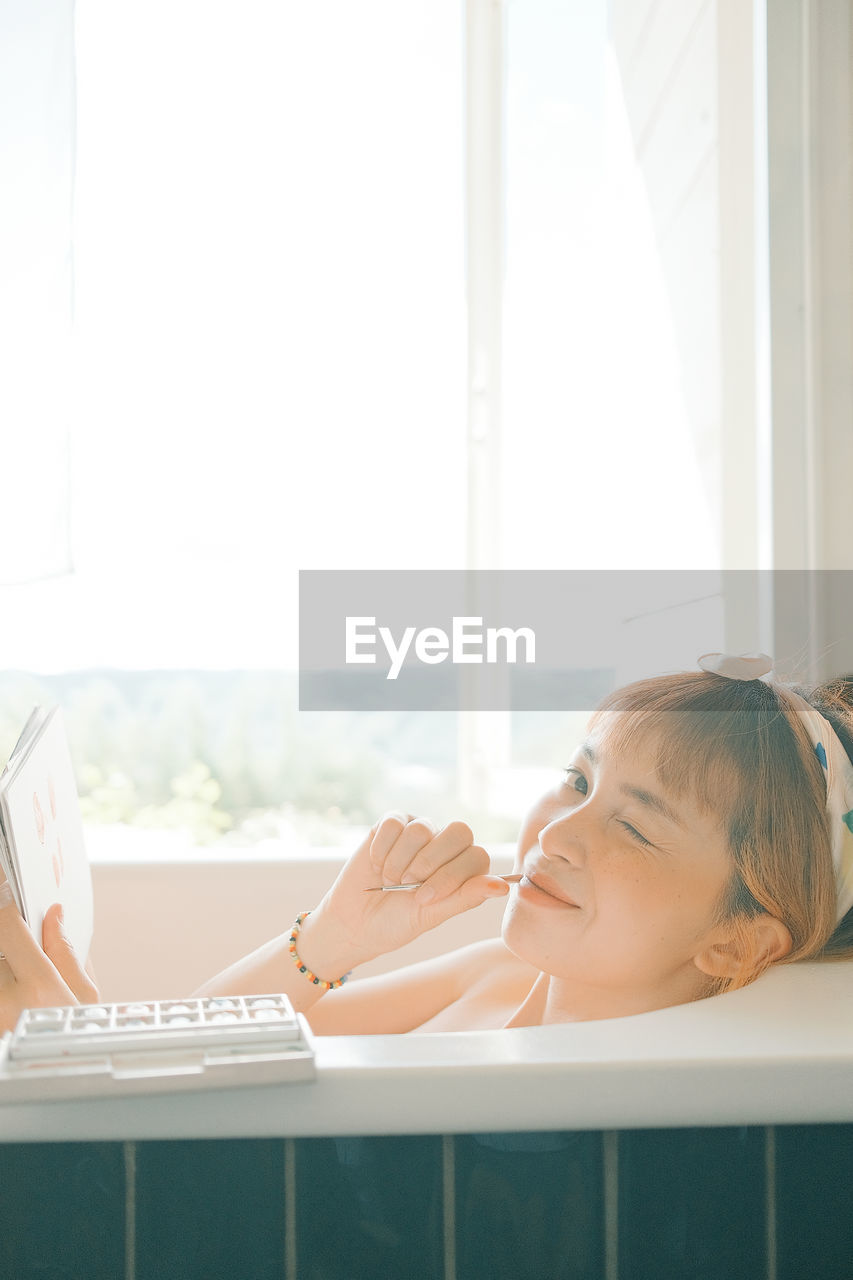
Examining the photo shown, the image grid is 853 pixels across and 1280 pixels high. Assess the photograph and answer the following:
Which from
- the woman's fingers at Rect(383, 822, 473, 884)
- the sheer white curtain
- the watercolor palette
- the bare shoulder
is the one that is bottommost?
the bare shoulder

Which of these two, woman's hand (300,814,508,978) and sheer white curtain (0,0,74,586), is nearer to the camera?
woman's hand (300,814,508,978)

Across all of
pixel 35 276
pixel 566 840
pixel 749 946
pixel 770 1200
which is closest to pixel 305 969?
pixel 566 840

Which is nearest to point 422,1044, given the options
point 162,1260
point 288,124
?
point 162,1260

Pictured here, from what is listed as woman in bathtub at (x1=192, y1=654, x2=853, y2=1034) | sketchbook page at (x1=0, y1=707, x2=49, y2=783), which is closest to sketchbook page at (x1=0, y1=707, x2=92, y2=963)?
sketchbook page at (x1=0, y1=707, x2=49, y2=783)

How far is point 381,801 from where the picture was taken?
11.9 ft

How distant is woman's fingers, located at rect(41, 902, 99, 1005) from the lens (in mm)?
927

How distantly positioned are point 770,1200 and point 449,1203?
20cm

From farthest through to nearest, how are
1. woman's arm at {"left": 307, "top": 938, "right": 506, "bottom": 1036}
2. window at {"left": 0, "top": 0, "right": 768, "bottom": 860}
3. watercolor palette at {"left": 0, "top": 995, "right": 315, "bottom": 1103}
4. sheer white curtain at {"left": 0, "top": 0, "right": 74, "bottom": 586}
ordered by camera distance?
window at {"left": 0, "top": 0, "right": 768, "bottom": 860}
sheer white curtain at {"left": 0, "top": 0, "right": 74, "bottom": 586}
woman's arm at {"left": 307, "top": 938, "right": 506, "bottom": 1036}
watercolor palette at {"left": 0, "top": 995, "right": 315, "bottom": 1103}

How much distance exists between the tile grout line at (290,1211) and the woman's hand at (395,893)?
13.5 inches

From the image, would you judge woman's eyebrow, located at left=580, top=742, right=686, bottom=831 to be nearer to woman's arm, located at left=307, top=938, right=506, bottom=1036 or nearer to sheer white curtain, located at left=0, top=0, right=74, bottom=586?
woman's arm, located at left=307, top=938, right=506, bottom=1036

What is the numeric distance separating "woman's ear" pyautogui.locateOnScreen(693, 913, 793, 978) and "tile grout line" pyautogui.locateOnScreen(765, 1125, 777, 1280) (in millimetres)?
268

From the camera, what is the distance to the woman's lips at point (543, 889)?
0.91 meters

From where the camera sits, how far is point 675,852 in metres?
0.90

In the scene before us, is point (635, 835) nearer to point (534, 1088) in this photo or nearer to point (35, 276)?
point (534, 1088)
